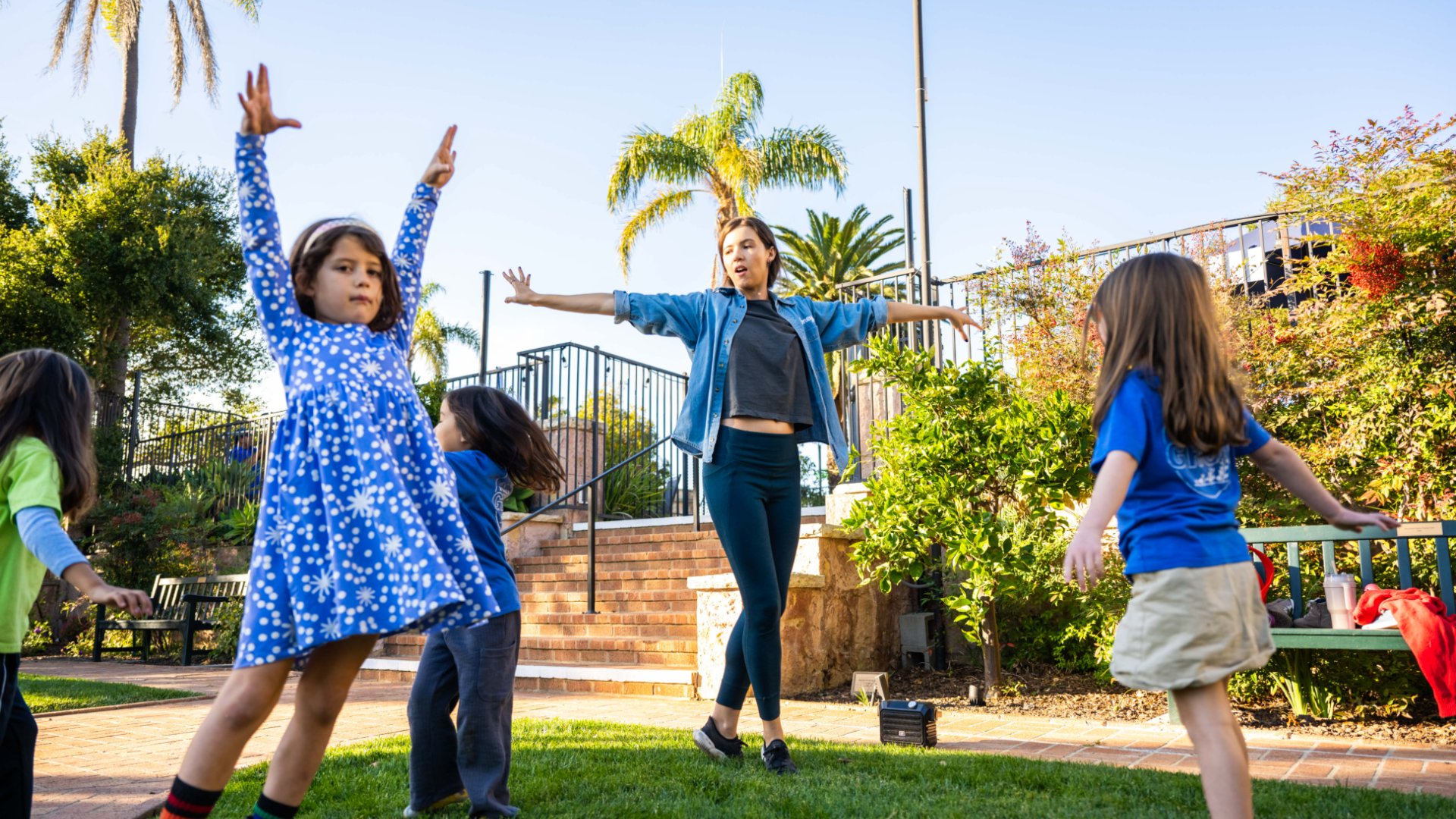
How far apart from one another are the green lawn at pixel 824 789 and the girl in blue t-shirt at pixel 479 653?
13 cm

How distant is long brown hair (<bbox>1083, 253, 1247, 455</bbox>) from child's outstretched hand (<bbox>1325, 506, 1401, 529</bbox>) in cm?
27

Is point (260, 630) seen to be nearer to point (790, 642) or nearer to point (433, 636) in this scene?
point (433, 636)

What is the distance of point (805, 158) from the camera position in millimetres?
17531

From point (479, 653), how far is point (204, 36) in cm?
1943

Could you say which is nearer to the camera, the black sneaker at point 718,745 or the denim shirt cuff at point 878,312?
the black sneaker at point 718,745

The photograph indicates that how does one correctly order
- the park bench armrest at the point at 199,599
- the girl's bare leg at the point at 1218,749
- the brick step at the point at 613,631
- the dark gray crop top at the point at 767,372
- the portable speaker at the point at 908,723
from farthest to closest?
the park bench armrest at the point at 199,599
the brick step at the point at 613,631
the portable speaker at the point at 908,723
the dark gray crop top at the point at 767,372
the girl's bare leg at the point at 1218,749

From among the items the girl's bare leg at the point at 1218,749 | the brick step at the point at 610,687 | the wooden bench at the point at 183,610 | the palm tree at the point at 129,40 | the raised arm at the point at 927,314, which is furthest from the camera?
the palm tree at the point at 129,40

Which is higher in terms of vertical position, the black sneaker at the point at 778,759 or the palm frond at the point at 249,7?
the palm frond at the point at 249,7

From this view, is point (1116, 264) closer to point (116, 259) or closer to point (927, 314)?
point (927, 314)

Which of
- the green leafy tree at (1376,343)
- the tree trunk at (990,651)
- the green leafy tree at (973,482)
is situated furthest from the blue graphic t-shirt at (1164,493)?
the green leafy tree at (1376,343)

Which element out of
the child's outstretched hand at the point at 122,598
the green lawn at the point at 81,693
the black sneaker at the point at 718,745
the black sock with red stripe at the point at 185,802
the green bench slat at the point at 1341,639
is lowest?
the green lawn at the point at 81,693

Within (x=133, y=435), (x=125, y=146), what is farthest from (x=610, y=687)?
(x=125, y=146)

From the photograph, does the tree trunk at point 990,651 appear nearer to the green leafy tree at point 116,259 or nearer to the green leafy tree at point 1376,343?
the green leafy tree at point 1376,343

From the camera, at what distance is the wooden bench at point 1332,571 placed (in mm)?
3779
